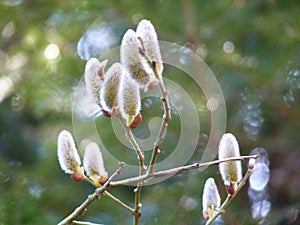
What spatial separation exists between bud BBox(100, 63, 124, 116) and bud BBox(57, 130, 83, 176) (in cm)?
4

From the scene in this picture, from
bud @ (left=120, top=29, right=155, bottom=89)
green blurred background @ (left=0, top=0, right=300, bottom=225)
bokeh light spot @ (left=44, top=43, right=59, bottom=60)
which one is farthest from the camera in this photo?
bokeh light spot @ (left=44, top=43, right=59, bottom=60)

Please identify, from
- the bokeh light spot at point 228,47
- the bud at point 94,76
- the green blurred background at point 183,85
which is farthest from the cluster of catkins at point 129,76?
the bokeh light spot at point 228,47

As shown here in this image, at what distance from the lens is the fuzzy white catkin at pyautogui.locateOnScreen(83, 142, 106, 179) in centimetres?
47

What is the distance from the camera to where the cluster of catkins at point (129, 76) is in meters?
0.41

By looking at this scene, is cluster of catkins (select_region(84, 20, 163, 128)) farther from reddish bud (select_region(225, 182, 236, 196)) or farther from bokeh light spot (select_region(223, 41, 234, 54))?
bokeh light spot (select_region(223, 41, 234, 54))

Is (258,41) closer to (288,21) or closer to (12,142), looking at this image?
(288,21)

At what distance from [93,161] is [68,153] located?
0.9 inches

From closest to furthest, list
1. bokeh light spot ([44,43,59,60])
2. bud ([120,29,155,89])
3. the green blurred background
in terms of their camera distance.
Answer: bud ([120,29,155,89]) → the green blurred background → bokeh light spot ([44,43,59,60])

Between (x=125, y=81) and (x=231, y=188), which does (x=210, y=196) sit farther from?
(x=125, y=81)

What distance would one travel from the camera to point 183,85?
1064 mm

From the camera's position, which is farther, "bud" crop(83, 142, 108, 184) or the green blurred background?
the green blurred background

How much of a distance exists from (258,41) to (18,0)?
51cm

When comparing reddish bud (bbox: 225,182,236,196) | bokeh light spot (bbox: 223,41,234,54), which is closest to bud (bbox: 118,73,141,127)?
reddish bud (bbox: 225,182,236,196)

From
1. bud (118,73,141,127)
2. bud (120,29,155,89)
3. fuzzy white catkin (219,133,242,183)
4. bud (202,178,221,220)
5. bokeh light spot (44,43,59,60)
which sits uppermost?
bud (120,29,155,89)
